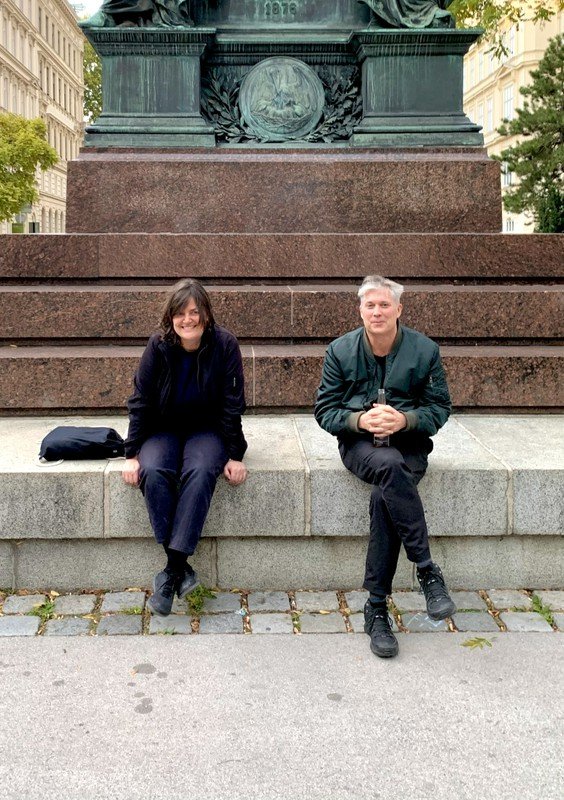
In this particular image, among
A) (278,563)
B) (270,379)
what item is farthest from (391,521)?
(270,379)

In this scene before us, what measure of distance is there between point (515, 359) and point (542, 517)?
177cm

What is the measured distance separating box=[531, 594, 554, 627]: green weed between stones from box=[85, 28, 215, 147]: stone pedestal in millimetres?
4557

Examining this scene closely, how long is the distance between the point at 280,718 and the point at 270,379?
307 cm

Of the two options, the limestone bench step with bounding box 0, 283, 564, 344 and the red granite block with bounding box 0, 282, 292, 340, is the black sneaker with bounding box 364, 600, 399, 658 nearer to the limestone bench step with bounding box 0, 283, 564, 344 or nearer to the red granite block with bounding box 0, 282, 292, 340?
the limestone bench step with bounding box 0, 283, 564, 344

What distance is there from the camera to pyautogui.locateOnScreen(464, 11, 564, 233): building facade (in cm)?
5172

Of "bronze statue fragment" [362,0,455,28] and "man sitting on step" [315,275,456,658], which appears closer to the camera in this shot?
"man sitting on step" [315,275,456,658]

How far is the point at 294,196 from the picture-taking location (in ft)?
24.2

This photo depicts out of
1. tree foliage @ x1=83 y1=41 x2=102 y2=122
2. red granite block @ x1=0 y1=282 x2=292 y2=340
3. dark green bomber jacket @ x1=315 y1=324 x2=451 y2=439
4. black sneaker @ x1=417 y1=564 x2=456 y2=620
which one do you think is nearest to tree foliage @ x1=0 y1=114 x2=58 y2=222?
tree foliage @ x1=83 y1=41 x2=102 y2=122

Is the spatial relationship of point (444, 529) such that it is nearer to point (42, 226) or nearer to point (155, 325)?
point (155, 325)

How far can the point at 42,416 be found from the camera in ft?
20.3

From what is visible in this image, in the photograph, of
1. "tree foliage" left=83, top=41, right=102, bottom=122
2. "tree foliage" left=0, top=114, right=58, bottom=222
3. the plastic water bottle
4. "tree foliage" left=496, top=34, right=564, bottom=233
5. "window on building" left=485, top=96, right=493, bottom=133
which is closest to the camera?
the plastic water bottle

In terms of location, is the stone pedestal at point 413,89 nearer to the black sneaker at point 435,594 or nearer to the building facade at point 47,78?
the black sneaker at point 435,594

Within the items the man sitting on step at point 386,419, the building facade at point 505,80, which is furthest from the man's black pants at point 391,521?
the building facade at point 505,80

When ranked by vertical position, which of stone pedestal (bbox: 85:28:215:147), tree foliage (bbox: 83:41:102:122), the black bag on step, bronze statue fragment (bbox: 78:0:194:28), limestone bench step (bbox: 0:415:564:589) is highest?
tree foliage (bbox: 83:41:102:122)
